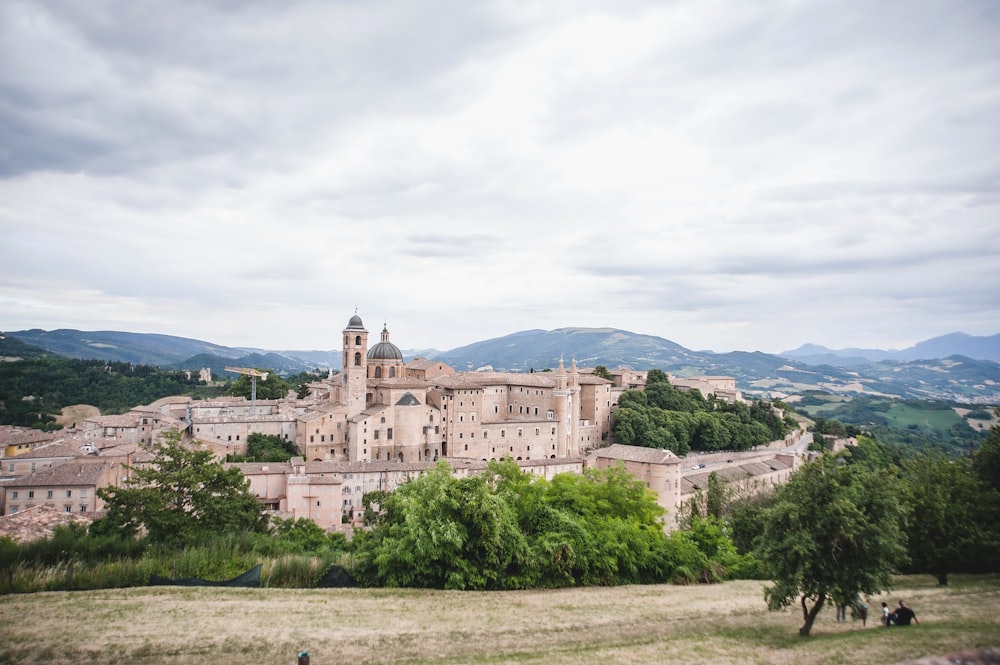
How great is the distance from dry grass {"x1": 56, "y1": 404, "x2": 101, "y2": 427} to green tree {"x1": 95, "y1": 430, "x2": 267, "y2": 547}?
80.4 metres

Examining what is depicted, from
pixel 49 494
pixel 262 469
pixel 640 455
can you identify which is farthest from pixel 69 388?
pixel 640 455

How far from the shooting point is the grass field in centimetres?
A: 1169

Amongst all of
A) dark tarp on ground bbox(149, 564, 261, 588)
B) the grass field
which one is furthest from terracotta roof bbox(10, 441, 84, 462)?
the grass field

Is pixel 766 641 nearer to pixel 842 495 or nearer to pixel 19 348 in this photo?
pixel 842 495

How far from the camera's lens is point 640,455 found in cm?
5084

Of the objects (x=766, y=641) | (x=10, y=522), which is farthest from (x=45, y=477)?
(x=766, y=641)

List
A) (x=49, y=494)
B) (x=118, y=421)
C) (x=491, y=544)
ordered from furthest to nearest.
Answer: (x=118, y=421), (x=49, y=494), (x=491, y=544)

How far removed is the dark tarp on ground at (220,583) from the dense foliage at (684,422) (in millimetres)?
54321

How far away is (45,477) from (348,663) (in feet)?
130

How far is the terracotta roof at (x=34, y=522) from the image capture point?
1033 inches

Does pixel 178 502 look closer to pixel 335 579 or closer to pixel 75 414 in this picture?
pixel 335 579

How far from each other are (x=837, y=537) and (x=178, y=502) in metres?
23.5

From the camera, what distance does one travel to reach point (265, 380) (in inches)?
3615

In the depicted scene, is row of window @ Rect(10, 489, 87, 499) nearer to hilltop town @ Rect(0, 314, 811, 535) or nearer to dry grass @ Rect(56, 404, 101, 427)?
hilltop town @ Rect(0, 314, 811, 535)
